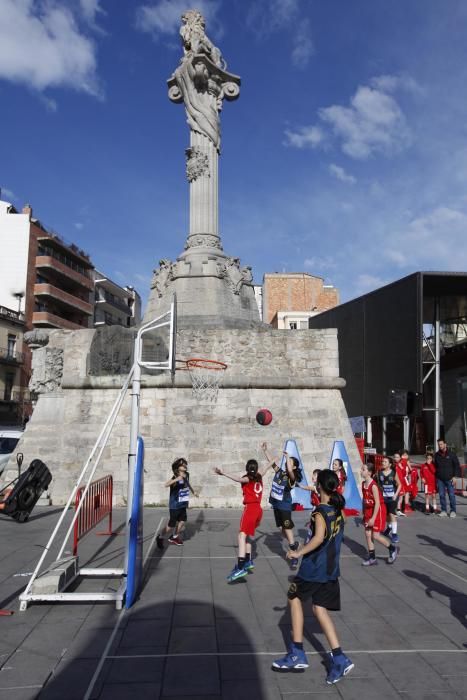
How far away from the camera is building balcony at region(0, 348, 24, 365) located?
115 ft

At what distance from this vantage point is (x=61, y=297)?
42500 millimetres

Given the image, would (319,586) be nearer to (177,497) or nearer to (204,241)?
(177,497)

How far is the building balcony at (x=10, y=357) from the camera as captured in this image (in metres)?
35.0

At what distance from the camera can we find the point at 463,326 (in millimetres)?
25359

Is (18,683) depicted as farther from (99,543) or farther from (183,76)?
(183,76)

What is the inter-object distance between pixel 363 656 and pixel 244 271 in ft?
37.7

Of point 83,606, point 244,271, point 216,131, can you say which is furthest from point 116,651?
point 216,131

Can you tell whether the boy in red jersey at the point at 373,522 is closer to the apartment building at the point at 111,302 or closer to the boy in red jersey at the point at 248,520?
the boy in red jersey at the point at 248,520

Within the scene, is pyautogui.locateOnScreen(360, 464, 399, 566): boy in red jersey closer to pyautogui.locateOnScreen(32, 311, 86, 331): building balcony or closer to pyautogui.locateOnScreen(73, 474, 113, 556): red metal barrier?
pyautogui.locateOnScreen(73, 474, 113, 556): red metal barrier

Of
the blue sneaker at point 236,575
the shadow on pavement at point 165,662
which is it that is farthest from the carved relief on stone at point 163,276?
the shadow on pavement at point 165,662

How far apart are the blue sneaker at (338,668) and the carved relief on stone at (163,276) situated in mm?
11595

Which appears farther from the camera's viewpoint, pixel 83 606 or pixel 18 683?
pixel 83 606

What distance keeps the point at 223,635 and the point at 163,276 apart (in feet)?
36.6

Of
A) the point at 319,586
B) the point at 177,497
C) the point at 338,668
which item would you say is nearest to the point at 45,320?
the point at 177,497
